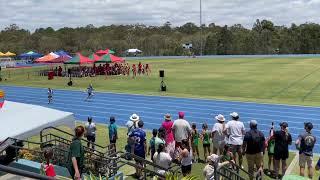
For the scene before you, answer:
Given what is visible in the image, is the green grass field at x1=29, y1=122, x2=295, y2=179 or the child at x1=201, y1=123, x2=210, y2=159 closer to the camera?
the green grass field at x1=29, y1=122, x2=295, y2=179

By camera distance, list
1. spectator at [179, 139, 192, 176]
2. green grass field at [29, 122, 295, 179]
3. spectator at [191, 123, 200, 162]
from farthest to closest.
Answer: spectator at [191, 123, 200, 162]
green grass field at [29, 122, 295, 179]
spectator at [179, 139, 192, 176]

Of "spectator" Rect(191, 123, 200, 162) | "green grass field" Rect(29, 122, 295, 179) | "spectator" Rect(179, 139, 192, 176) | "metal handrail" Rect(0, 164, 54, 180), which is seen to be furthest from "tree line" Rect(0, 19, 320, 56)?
"metal handrail" Rect(0, 164, 54, 180)

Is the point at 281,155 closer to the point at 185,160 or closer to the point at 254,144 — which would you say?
the point at 254,144

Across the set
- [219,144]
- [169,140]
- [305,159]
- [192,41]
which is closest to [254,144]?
[305,159]

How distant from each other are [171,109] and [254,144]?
12.3 m

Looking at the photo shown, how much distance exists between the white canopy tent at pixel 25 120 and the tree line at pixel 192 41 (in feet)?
284

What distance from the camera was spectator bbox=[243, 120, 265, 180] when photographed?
9930 millimetres

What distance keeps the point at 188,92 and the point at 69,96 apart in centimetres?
843

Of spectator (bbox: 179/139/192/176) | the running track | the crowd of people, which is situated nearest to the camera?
spectator (bbox: 179/139/192/176)

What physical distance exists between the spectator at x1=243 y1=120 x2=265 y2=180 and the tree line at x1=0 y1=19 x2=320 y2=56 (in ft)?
286

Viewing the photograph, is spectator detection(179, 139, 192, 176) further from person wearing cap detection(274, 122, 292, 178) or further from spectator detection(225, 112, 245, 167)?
person wearing cap detection(274, 122, 292, 178)

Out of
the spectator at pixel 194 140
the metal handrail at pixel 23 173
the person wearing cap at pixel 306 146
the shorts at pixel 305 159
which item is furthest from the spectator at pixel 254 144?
the metal handrail at pixel 23 173

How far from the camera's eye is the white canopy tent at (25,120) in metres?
9.29

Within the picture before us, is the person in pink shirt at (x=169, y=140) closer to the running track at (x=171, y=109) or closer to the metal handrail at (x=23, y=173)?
the running track at (x=171, y=109)
